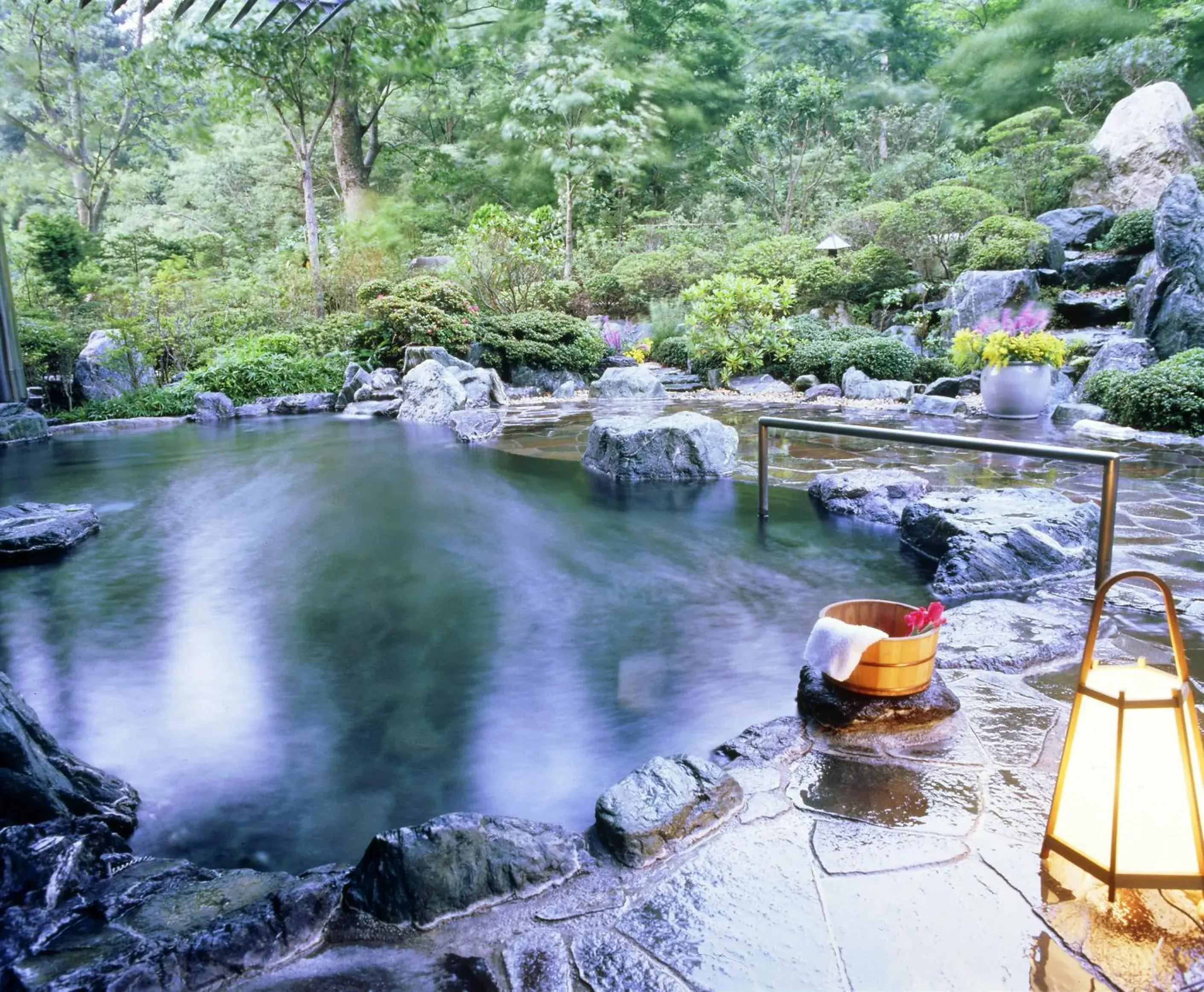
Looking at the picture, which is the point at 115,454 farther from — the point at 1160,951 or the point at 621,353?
the point at 1160,951

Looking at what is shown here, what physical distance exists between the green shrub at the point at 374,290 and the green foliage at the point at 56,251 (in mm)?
6603

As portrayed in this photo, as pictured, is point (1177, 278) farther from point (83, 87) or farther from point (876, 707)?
point (83, 87)

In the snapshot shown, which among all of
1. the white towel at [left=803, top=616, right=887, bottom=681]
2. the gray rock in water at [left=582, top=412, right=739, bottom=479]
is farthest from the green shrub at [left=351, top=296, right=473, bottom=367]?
the white towel at [left=803, top=616, right=887, bottom=681]

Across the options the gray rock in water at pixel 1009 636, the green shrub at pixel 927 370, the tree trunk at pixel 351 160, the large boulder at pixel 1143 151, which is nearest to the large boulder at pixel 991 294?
the green shrub at pixel 927 370

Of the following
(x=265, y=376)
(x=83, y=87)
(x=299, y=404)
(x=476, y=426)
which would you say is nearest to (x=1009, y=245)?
(x=476, y=426)

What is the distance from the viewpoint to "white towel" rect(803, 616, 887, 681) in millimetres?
2543

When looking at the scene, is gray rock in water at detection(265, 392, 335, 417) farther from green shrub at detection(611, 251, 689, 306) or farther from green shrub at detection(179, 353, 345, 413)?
green shrub at detection(611, 251, 689, 306)

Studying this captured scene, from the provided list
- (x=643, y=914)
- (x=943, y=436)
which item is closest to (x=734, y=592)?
(x=943, y=436)

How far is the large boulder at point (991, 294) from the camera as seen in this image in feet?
40.0

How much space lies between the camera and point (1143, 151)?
15.3 meters

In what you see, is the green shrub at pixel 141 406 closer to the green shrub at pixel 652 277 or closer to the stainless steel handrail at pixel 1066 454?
the green shrub at pixel 652 277

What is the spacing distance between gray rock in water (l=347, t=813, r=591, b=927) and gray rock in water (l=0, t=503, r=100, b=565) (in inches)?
198

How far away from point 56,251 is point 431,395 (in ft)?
33.5

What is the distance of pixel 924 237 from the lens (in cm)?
1441
